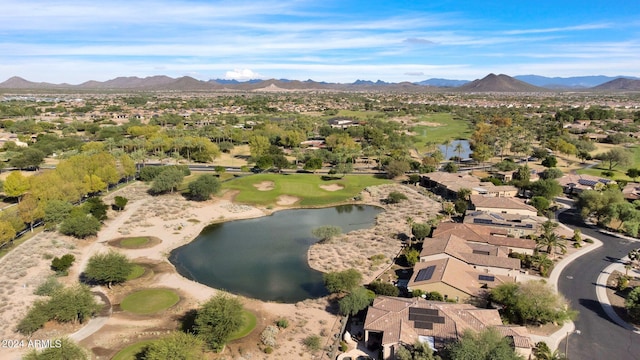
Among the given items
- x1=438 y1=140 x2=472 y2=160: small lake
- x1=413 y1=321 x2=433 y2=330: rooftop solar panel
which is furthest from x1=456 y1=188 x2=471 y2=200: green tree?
x1=413 y1=321 x2=433 y2=330: rooftop solar panel

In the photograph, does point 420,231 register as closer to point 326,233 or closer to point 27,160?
point 326,233

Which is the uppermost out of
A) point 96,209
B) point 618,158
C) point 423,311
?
point 618,158

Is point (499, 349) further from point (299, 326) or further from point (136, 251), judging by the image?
point (136, 251)

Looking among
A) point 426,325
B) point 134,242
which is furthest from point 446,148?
point 426,325

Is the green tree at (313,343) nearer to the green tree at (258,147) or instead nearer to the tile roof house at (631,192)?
the tile roof house at (631,192)

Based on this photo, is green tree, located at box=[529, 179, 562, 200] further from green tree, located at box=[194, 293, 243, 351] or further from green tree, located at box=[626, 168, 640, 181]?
green tree, located at box=[194, 293, 243, 351]

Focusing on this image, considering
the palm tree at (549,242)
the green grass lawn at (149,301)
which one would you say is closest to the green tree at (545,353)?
the palm tree at (549,242)
